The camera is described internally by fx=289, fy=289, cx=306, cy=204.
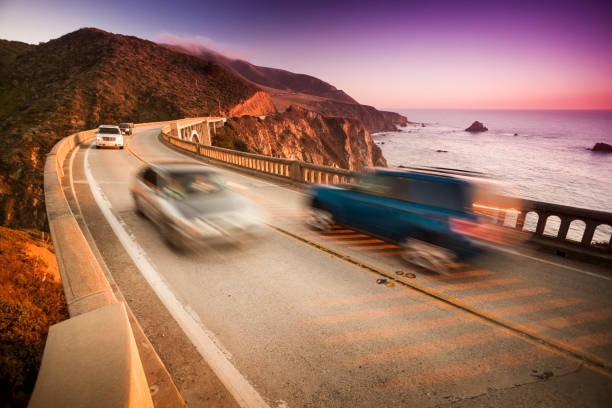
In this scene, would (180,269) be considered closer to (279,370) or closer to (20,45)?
(279,370)

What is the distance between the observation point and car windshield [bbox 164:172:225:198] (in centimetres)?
616

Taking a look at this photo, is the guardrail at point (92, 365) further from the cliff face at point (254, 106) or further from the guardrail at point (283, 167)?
the cliff face at point (254, 106)

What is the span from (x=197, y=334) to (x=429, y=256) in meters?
4.25

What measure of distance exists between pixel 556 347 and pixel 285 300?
3613mm

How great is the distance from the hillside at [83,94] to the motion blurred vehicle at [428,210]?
44183 millimetres

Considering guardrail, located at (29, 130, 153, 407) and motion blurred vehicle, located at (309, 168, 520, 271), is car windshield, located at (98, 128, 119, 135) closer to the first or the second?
motion blurred vehicle, located at (309, 168, 520, 271)

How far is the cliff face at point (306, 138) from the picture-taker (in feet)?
259

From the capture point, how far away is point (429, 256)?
219 inches

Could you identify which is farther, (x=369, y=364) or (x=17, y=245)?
(x=17, y=245)

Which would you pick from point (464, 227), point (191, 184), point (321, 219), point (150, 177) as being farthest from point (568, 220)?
point (150, 177)

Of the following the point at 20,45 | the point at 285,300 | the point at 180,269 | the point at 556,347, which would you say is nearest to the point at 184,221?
the point at 180,269

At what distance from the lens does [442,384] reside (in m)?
3.11

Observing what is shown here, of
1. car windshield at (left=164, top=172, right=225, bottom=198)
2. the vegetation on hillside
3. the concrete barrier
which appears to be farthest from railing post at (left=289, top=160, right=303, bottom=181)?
the concrete barrier

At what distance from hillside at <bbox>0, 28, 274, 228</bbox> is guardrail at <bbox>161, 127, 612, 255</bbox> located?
27.8m
